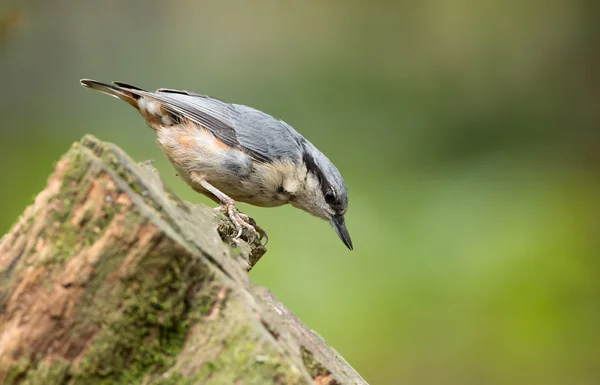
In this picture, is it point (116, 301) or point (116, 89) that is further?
point (116, 89)

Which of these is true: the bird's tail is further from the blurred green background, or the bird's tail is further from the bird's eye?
the blurred green background

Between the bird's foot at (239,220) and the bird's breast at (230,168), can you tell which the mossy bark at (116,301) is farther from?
the bird's breast at (230,168)

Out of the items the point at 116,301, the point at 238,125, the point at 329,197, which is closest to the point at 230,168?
the point at 238,125

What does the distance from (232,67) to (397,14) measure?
2164 mm

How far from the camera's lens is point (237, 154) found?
10.9ft

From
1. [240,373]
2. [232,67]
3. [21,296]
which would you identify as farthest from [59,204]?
[232,67]

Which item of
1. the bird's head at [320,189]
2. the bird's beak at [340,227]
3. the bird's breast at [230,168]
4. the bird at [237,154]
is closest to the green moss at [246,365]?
the bird at [237,154]

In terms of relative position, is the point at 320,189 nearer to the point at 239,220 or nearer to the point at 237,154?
the point at 237,154

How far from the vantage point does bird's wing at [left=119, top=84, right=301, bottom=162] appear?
335cm

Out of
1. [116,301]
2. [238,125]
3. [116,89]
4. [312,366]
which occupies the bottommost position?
[312,366]

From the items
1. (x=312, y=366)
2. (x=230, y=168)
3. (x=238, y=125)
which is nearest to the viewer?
(x=312, y=366)

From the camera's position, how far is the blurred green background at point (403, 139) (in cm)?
486

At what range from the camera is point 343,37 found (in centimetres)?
773

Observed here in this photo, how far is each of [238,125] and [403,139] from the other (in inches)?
149
